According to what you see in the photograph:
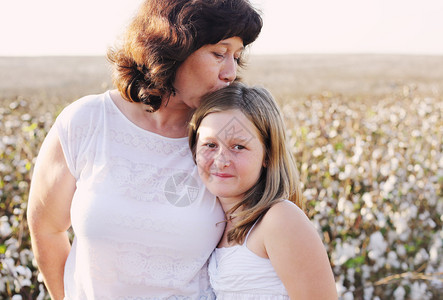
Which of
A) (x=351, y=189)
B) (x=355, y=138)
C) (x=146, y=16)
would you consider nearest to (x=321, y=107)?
(x=355, y=138)

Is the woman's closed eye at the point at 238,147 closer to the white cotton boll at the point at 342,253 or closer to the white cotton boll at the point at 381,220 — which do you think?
the white cotton boll at the point at 342,253

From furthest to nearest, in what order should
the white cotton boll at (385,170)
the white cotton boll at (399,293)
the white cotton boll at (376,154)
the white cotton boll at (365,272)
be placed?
the white cotton boll at (376,154) < the white cotton boll at (385,170) < the white cotton boll at (365,272) < the white cotton boll at (399,293)

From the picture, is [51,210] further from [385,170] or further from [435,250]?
[385,170]

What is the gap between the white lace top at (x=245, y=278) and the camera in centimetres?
160

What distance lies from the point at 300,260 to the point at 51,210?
91 cm

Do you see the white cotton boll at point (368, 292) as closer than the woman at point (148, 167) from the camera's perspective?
No

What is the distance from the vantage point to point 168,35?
1789 mm

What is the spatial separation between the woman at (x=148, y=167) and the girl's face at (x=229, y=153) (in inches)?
5.0

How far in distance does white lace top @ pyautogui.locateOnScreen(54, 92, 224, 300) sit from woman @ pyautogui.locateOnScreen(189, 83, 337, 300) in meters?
0.08

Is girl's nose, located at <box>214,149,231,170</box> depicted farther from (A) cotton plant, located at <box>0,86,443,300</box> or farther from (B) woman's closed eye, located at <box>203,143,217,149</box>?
(A) cotton plant, located at <box>0,86,443,300</box>

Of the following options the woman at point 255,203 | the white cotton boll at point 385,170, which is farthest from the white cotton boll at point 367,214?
the woman at point 255,203

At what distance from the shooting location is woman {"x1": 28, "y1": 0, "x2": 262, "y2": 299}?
1731 millimetres

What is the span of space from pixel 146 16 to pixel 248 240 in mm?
848

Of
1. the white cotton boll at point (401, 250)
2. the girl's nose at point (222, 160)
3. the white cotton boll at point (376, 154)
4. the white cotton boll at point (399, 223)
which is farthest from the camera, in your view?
the white cotton boll at point (376, 154)
